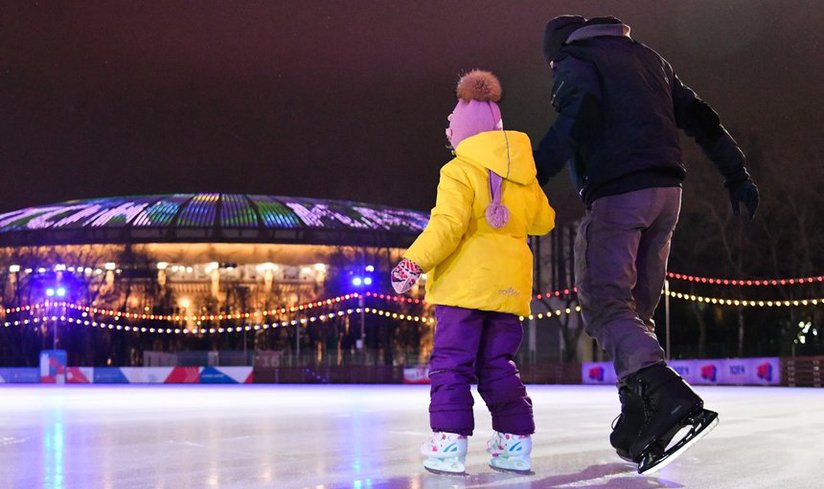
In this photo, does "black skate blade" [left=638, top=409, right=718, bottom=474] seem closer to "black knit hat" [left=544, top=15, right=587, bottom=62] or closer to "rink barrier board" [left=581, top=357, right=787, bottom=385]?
"black knit hat" [left=544, top=15, right=587, bottom=62]

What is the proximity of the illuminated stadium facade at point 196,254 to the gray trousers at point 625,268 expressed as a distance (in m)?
45.6

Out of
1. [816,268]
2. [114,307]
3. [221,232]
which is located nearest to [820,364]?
[816,268]

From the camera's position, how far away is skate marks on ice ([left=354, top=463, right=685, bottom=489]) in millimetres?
3270

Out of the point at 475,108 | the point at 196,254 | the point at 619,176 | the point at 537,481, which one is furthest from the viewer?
the point at 196,254

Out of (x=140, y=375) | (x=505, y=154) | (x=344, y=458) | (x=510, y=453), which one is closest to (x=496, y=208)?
(x=505, y=154)

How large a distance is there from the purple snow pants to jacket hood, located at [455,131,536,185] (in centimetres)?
55

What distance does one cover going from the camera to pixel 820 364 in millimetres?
23797

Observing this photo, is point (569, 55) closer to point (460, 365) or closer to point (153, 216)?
point (460, 365)

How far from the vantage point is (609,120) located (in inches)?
148

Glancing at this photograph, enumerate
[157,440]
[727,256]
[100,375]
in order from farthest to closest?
1. [727,256]
2. [100,375]
3. [157,440]

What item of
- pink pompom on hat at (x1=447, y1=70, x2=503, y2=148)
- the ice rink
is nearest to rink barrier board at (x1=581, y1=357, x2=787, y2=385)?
the ice rink

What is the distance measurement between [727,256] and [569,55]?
37451 millimetres

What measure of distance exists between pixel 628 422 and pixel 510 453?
0.49 meters

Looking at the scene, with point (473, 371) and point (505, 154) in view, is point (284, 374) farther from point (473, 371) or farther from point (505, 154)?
point (505, 154)
